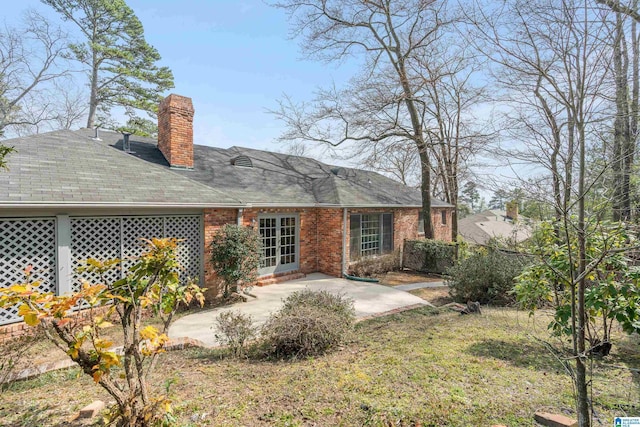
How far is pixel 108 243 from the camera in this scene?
696 centimetres

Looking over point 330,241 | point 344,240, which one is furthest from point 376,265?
point 330,241

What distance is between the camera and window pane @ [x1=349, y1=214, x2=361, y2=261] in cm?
1250

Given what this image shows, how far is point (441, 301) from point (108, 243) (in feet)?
29.3

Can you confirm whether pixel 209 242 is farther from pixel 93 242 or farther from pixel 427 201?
pixel 427 201

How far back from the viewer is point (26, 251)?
601 cm

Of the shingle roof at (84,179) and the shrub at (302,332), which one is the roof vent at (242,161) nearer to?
the shingle roof at (84,179)

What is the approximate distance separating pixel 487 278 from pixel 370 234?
565cm

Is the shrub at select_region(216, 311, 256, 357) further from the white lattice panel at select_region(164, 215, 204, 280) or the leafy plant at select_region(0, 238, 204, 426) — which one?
the white lattice panel at select_region(164, 215, 204, 280)

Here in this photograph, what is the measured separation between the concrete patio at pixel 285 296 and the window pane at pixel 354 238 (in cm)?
144

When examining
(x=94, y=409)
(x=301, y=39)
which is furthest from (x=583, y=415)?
(x=301, y=39)

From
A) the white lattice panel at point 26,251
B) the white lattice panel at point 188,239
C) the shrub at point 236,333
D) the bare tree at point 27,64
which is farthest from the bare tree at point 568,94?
the bare tree at point 27,64

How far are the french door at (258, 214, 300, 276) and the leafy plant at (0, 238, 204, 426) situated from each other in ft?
25.3

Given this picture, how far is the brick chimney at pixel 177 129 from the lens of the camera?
1051cm

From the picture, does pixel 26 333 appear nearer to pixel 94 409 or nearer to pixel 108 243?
pixel 108 243
